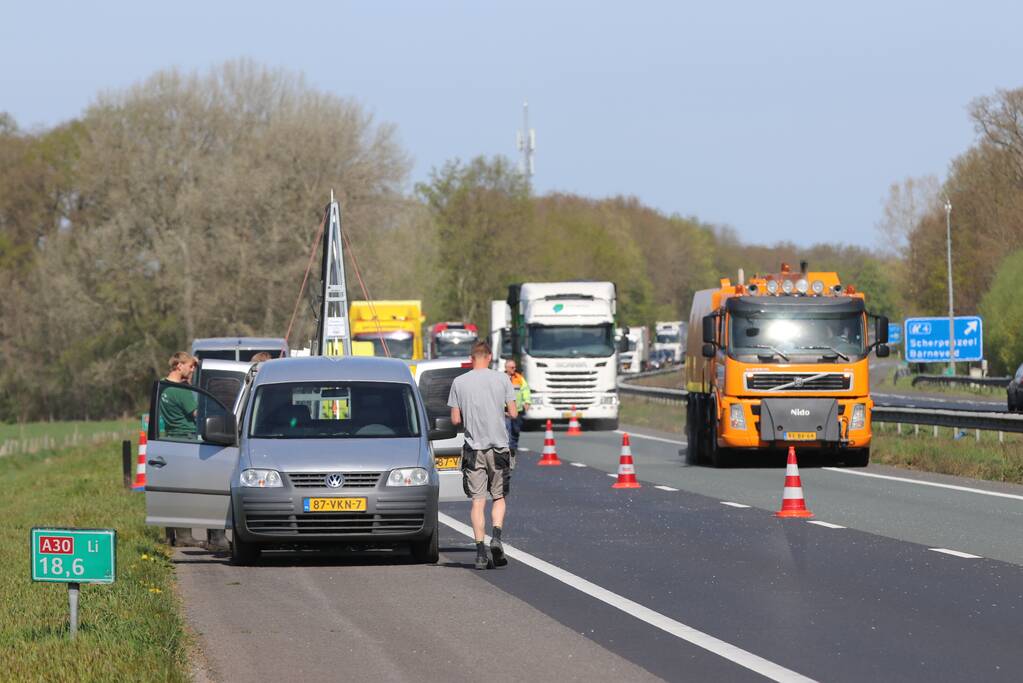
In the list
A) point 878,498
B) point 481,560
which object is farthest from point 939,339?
point 481,560

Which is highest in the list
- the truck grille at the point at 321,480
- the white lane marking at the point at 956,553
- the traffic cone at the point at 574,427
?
the truck grille at the point at 321,480

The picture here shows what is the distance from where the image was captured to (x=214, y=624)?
11.5 meters

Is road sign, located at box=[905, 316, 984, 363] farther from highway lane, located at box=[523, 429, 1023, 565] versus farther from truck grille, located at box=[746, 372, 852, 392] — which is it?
truck grille, located at box=[746, 372, 852, 392]

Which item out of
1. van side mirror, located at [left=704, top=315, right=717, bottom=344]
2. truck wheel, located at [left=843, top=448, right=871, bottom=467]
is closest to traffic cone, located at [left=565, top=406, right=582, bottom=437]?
truck wheel, located at [left=843, top=448, right=871, bottom=467]

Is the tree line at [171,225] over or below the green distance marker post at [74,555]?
over

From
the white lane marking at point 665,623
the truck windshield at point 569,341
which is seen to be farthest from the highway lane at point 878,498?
the truck windshield at point 569,341

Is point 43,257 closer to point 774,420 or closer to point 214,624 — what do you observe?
point 774,420

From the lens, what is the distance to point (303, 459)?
14672 millimetres

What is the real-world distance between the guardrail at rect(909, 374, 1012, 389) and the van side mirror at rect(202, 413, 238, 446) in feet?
148

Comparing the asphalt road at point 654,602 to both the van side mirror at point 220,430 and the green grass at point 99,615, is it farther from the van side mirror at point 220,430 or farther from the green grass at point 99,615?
the van side mirror at point 220,430

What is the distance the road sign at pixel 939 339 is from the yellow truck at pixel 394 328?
14.5 meters

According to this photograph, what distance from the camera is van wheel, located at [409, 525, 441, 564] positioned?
15.1 m

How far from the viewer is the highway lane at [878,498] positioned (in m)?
17.0

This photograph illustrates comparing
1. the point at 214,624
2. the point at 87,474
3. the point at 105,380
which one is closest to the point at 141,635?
the point at 214,624
